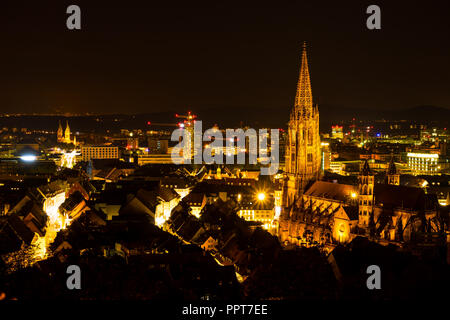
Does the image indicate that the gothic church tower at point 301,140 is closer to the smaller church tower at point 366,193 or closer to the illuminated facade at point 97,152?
the smaller church tower at point 366,193

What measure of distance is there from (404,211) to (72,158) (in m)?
122

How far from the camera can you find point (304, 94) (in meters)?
50.9

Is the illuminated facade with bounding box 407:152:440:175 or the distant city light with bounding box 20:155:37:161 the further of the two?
the distant city light with bounding box 20:155:37:161

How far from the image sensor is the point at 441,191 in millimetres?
66188

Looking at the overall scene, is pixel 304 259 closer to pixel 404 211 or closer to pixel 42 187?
pixel 404 211

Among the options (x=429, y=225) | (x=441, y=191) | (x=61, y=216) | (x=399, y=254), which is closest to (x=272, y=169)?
(x=441, y=191)

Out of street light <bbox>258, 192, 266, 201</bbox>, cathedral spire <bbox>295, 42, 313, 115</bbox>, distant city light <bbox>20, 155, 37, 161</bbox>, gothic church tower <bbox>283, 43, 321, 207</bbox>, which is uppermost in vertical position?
cathedral spire <bbox>295, 42, 313, 115</bbox>

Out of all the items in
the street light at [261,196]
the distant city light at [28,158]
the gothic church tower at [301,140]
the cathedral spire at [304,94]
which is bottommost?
the street light at [261,196]

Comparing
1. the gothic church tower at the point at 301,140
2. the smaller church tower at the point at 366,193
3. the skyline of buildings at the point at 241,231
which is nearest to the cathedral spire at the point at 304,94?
the gothic church tower at the point at 301,140

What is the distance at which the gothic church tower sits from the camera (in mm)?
50719

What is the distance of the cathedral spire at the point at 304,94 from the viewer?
50.7m

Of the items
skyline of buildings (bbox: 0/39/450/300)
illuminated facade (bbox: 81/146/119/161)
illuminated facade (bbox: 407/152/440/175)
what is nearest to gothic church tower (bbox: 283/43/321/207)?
skyline of buildings (bbox: 0/39/450/300)

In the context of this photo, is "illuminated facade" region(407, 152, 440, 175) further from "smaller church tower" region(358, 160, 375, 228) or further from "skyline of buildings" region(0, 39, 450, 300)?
"smaller church tower" region(358, 160, 375, 228)

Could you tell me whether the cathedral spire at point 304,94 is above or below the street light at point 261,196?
above
